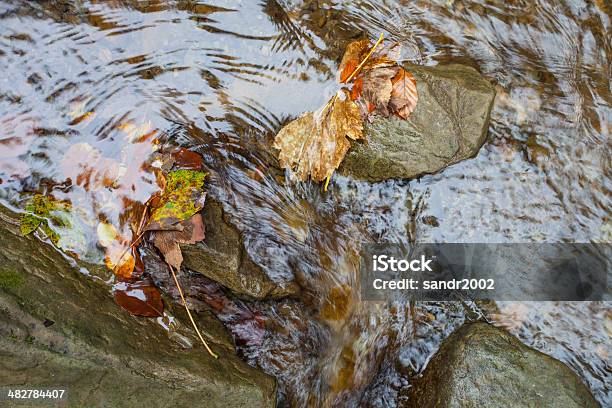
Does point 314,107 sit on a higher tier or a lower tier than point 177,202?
higher

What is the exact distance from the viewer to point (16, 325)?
266 centimetres

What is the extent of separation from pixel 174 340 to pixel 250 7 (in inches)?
98.6

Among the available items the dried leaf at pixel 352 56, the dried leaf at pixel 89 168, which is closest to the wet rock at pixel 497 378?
the dried leaf at pixel 352 56

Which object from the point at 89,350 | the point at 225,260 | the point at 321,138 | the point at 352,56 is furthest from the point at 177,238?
the point at 352,56

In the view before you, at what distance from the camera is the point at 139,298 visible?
10.9 feet

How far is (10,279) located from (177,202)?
3.51 feet

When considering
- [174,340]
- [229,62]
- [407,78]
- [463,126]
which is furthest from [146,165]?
[463,126]

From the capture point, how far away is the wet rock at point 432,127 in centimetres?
328

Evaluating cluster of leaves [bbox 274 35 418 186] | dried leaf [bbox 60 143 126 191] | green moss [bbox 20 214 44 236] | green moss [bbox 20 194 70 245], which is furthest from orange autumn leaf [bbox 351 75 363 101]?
green moss [bbox 20 214 44 236]

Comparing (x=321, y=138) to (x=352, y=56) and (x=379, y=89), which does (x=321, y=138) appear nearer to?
(x=379, y=89)

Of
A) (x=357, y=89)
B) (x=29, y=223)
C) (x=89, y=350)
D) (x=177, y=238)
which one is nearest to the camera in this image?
(x=89, y=350)

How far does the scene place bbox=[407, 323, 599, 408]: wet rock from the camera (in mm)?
3145

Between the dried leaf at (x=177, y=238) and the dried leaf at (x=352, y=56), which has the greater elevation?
the dried leaf at (x=352, y=56)

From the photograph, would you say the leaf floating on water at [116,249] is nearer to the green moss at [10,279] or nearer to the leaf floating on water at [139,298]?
the leaf floating on water at [139,298]
